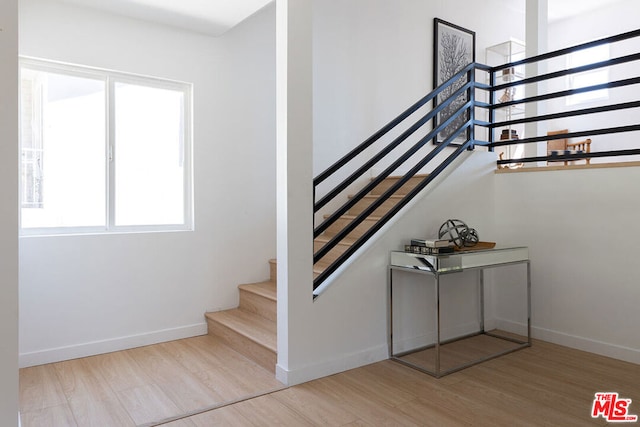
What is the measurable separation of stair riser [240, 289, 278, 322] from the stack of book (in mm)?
1069

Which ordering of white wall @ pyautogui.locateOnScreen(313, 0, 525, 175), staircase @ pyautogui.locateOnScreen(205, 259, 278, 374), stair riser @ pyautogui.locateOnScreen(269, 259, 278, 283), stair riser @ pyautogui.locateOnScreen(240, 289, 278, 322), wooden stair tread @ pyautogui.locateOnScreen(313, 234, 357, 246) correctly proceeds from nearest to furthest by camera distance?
1. staircase @ pyautogui.locateOnScreen(205, 259, 278, 374)
2. stair riser @ pyautogui.locateOnScreen(240, 289, 278, 322)
3. wooden stair tread @ pyautogui.locateOnScreen(313, 234, 357, 246)
4. stair riser @ pyautogui.locateOnScreen(269, 259, 278, 283)
5. white wall @ pyautogui.locateOnScreen(313, 0, 525, 175)

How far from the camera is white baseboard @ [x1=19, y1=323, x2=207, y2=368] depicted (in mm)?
2939

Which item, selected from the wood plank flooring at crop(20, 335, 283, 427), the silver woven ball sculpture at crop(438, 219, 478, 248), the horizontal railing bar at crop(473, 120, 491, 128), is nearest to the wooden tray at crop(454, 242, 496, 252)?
the silver woven ball sculpture at crop(438, 219, 478, 248)

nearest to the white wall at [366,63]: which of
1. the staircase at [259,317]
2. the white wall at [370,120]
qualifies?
the white wall at [370,120]

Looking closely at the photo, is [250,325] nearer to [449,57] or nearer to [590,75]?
[449,57]

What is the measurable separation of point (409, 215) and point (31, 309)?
2.60 metres

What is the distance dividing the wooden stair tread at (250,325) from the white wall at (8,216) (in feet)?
4.57

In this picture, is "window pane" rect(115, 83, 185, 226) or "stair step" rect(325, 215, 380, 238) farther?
"stair step" rect(325, 215, 380, 238)

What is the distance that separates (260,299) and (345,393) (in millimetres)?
1180

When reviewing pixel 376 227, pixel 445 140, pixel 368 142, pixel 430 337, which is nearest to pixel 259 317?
pixel 376 227

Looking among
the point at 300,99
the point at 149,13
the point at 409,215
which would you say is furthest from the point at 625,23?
the point at 149,13

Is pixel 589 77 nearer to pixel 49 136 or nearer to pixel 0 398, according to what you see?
pixel 49 136

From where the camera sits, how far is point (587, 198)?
3.09 m

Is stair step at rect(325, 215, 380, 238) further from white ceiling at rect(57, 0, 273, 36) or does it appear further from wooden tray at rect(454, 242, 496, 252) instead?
white ceiling at rect(57, 0, 273, 36)
